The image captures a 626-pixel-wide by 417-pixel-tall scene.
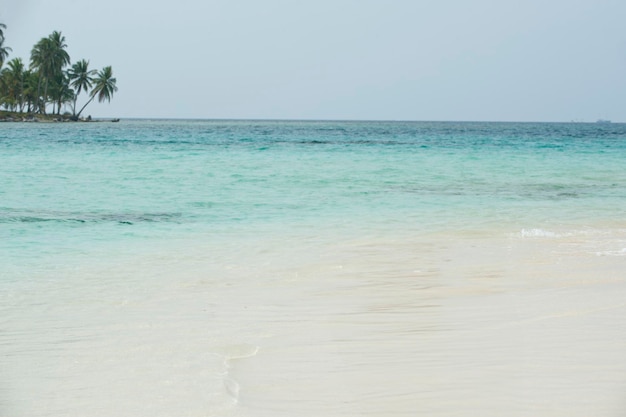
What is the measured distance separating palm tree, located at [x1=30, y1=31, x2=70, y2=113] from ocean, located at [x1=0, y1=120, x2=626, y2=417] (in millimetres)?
68769

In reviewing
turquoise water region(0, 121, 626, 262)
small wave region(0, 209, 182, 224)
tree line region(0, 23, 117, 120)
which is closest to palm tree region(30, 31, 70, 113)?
tree line region(0, 23, 117, 120)

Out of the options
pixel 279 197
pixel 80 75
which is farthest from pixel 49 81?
pixel 279 197

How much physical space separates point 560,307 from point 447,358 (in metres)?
1.43

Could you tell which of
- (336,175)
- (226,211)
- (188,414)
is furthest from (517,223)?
(336,175)

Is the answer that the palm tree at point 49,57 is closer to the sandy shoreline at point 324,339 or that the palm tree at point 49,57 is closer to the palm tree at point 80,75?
the palm tree at point 80,75

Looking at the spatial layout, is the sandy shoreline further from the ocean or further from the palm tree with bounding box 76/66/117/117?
the palm tree with bounding box 76/66/117/117

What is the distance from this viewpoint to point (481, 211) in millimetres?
11414

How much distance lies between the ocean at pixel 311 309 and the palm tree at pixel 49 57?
2707 inches

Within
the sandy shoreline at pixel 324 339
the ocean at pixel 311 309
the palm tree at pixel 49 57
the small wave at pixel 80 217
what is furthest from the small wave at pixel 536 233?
the palm tree at pixel 49 57

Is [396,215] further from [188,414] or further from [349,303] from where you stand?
[188,414]

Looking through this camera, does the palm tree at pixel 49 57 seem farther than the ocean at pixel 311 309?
Yes

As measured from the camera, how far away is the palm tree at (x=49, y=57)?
75750mm

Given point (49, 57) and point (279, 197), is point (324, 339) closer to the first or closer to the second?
point (279, 197)

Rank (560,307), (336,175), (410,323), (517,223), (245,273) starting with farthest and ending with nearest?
1. (336,175)
2. (517,223)
3. (245,273)
4. (560,307)
5. (410,323)
